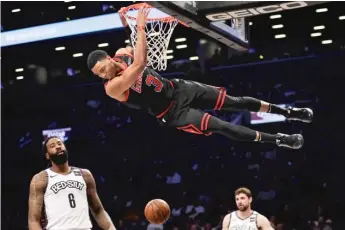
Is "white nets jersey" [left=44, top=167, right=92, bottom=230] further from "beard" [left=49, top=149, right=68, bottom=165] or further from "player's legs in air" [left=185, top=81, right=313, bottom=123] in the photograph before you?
"player's legs in air" [left=185, top=81, right=313, bottom=123]

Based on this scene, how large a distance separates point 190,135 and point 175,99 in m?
10.5

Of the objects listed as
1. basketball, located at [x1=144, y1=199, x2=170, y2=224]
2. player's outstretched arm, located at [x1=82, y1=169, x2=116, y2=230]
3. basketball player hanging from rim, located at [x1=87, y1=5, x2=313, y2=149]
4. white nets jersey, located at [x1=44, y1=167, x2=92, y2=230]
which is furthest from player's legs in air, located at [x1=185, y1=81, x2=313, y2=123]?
white nets jersey, located at [x1=44, y1=167, x2=92, y2=230]

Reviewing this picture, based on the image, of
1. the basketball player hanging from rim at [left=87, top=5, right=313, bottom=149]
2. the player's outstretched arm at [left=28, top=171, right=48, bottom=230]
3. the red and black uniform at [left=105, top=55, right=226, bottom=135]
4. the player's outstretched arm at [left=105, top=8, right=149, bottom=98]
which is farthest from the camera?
the red and black uniform at [left=105, top=55, right=226, bottom=135]

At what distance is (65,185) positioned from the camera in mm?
5352

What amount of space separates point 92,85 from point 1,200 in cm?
440

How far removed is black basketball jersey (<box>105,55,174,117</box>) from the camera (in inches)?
234

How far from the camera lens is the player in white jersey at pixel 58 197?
207 inches

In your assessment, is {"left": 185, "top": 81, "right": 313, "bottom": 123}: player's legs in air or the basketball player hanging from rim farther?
{"left": 185, "top": 81, "right": 313, "bottom": 123}: player's legs in air

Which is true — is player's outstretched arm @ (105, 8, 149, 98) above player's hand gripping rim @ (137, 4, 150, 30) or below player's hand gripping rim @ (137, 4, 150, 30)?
below

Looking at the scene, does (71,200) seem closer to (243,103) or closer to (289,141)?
(243,103)

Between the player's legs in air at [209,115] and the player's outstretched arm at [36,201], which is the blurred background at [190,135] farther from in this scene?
the player's outstretched arm at [36,201]

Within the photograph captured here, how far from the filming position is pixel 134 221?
51.3 ft

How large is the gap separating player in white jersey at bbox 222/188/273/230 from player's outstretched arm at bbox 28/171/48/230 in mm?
3752

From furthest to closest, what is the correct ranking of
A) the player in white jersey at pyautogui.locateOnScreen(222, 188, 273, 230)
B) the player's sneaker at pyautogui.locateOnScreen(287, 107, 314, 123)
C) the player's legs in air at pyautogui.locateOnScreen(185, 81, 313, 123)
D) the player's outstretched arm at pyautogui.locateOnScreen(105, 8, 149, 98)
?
the player in white jersey at pyautogui.locateOnScreen(222, 188, 273, 230), the player's sneaker at pyautogui.locateOnScreen(287, 107, 314, 123), the player's legs in air at pyautogui.locateOnScreen(185, 81, 313, 123), the player's outstretched arm at pyautogui.locateOnScreen(105, 8, 149, 98)
